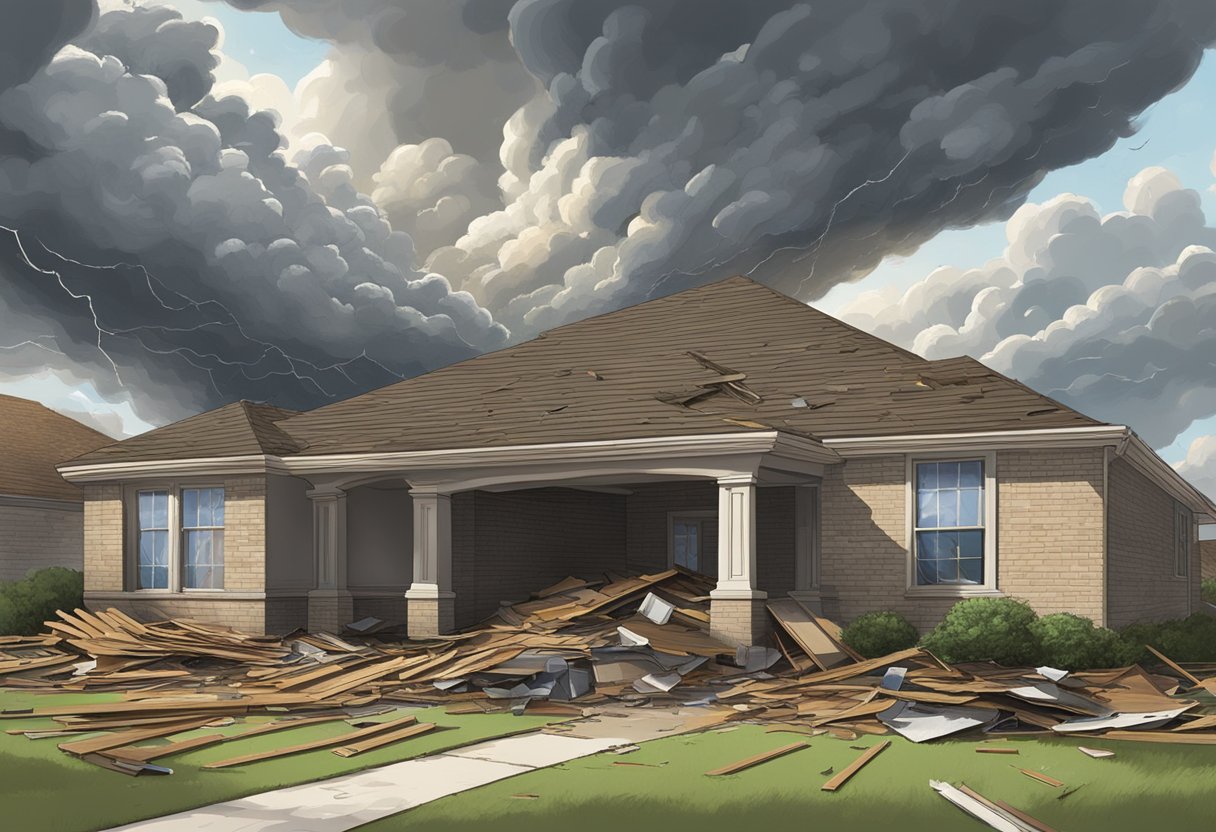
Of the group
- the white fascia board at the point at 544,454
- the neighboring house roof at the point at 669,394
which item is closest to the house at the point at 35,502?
the neighboring house roof at the point at 669,394

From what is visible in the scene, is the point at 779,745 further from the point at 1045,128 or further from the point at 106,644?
the point at 1045,128

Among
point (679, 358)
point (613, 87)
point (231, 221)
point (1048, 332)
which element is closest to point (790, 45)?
point (613, 87)

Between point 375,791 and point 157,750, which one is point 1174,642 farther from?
point 157,750

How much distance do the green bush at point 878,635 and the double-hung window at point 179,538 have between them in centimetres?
1123

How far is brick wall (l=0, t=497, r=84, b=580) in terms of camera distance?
3072 cm

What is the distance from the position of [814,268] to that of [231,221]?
4164cm

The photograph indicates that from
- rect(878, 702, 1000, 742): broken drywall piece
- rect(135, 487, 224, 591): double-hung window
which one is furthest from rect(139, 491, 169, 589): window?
rect(878, 702, 1000, 742): broken drywall piece

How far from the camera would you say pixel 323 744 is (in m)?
12.6

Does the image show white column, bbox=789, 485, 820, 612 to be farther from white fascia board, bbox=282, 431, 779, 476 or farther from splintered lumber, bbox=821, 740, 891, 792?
splintered lumber, bbox=821, 740, 891, 792

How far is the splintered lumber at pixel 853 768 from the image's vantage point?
34.8 ft

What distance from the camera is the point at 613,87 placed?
326 ft

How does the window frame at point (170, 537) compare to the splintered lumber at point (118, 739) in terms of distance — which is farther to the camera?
the window frame at point (170, 537)

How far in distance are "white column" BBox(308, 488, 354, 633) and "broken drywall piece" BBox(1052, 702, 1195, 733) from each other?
534 inches

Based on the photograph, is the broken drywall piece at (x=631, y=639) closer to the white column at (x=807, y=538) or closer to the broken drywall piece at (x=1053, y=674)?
the white column at (x=807, y=538)
